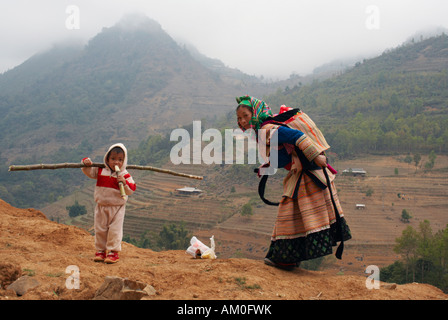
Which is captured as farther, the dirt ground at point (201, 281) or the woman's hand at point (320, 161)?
the woman's hand at point (320, 161)

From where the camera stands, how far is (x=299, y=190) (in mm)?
2938

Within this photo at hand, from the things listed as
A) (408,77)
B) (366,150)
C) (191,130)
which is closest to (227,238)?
(366,150)

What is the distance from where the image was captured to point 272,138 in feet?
9.47

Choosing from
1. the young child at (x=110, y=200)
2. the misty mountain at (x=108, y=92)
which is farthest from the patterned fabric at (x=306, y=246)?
the misty mountain at (x=108, y=92)

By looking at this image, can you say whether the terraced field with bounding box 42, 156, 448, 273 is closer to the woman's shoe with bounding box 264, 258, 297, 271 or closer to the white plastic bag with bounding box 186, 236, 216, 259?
the white plastic bag with bounding box 186, 236, 216, 259

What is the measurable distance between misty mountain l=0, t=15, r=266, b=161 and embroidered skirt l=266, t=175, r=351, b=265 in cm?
8775

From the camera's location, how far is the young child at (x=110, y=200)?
3262mm

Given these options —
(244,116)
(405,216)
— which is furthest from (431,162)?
(244,116)

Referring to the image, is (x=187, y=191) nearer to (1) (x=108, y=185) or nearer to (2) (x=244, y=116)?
(1) (x=108, y=185)

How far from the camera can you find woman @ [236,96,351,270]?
9.24ft

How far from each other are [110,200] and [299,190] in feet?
6.06

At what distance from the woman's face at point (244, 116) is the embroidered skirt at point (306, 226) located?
2.33 feet

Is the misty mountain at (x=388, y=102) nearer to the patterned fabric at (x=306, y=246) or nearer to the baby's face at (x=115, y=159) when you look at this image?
the patterned fabric at (x=306, y=246)

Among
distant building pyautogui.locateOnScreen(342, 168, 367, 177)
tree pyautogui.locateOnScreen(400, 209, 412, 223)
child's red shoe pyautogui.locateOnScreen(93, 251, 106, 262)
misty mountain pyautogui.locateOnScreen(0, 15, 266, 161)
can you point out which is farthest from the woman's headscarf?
misty mountain pyautogui.locateOnScreen(0, 15, 266, 161)
